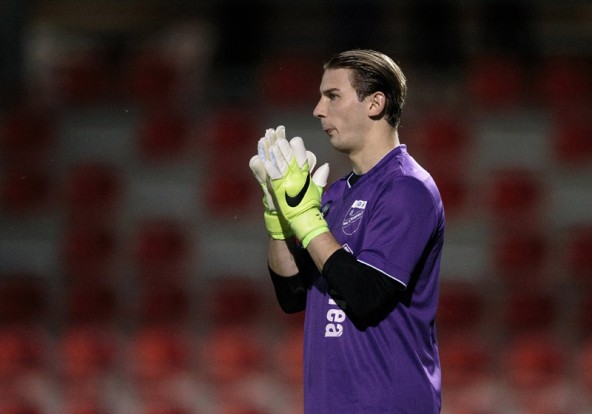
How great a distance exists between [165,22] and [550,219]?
2.29 m

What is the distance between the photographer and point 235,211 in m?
4.23

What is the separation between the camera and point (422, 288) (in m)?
1.72

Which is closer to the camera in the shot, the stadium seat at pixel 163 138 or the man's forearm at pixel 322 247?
the man's forearm at pixel 322 247

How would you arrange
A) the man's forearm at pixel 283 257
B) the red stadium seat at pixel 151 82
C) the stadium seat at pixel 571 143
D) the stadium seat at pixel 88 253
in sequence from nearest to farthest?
the man's forearm at pixel 283 257 < the stadium seat at pixel 88 253 < the stadium seat at pixel 571 143 < the red stadium seat at pixel 151 82

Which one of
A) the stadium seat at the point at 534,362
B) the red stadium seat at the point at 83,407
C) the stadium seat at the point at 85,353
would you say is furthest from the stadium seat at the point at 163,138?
the stadium seat at the point at 534,362

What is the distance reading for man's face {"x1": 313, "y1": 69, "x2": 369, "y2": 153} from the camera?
1.76 m

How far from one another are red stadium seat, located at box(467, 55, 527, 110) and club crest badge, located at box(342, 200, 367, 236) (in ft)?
8.68

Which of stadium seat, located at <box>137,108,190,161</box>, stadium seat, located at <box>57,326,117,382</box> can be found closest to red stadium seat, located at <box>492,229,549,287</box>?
stadium seat, located at <box>137,108,190,161</box>

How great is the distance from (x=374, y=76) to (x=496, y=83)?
2.61 m

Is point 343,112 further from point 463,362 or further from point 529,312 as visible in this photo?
point 529,312

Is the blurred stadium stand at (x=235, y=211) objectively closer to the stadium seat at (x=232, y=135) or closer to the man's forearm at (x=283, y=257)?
the stadium seat at (x=232, y=135)

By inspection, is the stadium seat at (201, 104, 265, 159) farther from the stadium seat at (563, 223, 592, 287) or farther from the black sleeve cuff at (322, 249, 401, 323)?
the black sleeve cuff at (322, 249, 401, 323)

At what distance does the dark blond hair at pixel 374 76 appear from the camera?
1761 millimetres

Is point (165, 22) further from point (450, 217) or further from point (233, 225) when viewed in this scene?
point (450, 217)
